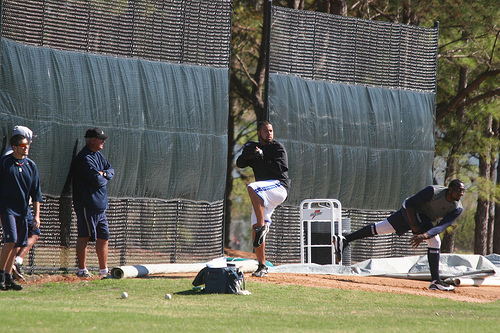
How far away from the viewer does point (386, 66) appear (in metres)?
12.6

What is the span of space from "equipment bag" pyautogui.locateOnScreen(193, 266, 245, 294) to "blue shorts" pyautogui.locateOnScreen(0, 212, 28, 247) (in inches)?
86.1

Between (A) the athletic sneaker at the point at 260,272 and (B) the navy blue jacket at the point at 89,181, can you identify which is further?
(B) the navy blue jacket at the point at 89,181

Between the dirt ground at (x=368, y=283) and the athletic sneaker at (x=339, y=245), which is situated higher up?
the athletic sneaker at (x=339, y=245)

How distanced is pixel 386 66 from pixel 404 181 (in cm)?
221

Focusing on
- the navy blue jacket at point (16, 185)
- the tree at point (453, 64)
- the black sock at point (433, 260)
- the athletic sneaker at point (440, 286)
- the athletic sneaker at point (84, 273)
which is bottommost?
the athletic sneaker at point (440, 286)

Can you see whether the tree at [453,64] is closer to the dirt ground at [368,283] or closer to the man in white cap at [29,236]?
the dirt ground at [368,283]

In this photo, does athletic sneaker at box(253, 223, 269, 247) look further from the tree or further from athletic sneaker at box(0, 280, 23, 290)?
the tree

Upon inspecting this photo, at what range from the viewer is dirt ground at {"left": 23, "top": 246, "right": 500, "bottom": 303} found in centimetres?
820

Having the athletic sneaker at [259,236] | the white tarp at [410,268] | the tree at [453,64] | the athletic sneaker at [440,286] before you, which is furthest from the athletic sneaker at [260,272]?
the tree at [453,64]

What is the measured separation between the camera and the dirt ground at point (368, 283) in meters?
8.20

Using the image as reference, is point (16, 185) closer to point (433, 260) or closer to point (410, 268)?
point (433, 260)

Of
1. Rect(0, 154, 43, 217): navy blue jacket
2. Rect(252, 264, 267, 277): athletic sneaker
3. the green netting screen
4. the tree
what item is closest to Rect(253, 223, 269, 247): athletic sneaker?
Rect(252, 264, 267, 277): athletic sneaker

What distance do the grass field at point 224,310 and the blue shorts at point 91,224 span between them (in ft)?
2.99

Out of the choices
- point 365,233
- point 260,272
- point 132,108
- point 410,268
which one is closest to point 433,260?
point 365,233
